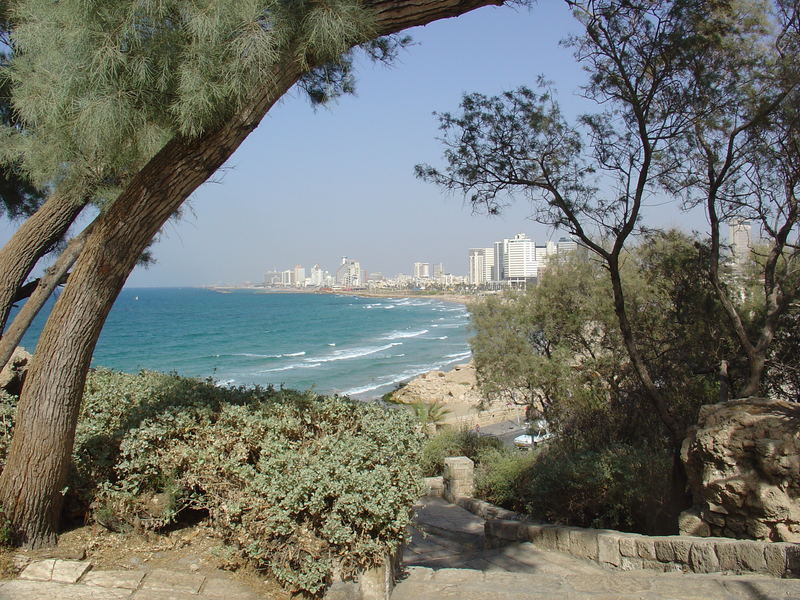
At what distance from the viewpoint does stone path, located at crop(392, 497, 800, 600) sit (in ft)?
12.0

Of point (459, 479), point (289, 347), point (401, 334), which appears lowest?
point (289, 347)

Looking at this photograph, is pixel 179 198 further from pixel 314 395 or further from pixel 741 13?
pixel 741 13

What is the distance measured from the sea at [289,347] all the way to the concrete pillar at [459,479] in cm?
1361

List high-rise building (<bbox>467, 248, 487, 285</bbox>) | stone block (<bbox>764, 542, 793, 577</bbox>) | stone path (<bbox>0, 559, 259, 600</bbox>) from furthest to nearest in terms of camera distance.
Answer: high-rise building (<bbox>467, 248, 487, 285</bbox>) → stone block (<bbox>764, 542, 793, 577</bbox>) → stone path (<bbox>0, 559, 259, 600</bbox>)

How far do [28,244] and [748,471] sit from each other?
6525mm

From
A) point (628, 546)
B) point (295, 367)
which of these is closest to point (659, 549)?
point (628, 546)

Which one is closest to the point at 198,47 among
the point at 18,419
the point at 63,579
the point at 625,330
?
the point at 18,419

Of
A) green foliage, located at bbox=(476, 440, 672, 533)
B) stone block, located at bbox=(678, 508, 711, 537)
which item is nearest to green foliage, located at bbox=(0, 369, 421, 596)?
stone block, located at bbox=(678, 508, 711, 537)

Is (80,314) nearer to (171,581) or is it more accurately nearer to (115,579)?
(115,579)

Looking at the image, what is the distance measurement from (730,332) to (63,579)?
996cm

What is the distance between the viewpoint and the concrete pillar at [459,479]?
9.24 meters

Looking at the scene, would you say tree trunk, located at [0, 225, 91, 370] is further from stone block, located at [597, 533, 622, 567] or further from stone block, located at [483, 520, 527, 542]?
stone block, located at [597, 533, 622, 567]

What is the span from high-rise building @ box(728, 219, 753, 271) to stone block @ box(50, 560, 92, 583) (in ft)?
30.6

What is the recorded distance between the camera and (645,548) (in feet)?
18.3
